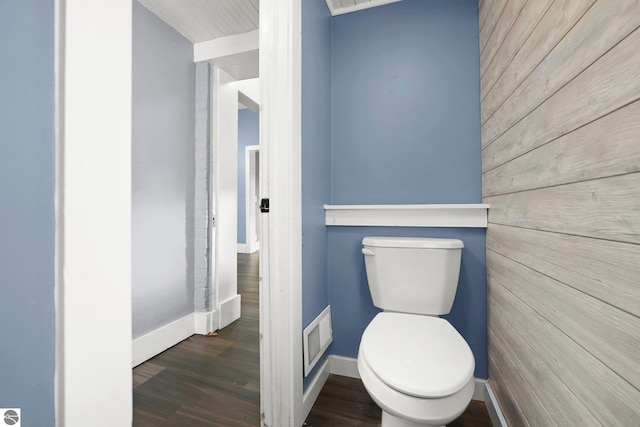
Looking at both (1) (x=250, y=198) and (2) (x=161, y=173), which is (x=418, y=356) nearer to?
(2) (x=161, y=173)

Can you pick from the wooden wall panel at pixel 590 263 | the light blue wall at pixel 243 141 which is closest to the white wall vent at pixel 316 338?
the wooden wall panel at pixel 590 263

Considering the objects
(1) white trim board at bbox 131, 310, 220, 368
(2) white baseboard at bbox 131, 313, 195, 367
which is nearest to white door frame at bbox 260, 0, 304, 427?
(1) white trim board at bbox 131, 310, 220, 368

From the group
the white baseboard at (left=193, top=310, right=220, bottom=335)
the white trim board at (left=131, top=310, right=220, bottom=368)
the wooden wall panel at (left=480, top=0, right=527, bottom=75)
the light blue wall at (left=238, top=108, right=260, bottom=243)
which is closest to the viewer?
the wooden wall panel at (left=480, top=0, right=527, bottom=75)

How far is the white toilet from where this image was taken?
77 centimetres

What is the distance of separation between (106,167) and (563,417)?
1.13 metres

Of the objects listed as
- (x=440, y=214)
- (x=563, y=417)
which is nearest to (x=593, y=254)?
(x=563, y=417)

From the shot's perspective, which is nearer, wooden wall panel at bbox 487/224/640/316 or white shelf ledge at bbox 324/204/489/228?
wooden wall panel at bbox 487/224/640/316

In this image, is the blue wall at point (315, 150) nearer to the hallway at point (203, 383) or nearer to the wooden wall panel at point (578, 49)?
the hallway at point (203, 383)

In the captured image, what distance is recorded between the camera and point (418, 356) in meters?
0.89

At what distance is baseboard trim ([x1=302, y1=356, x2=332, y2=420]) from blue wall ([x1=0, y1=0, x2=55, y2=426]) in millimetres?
1106

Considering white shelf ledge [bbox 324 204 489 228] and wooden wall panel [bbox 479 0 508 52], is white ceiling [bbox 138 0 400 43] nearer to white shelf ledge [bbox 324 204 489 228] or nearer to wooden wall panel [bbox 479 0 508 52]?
wooden wall panel [bbox 479 0 508 52]

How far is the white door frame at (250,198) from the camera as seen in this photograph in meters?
5.02

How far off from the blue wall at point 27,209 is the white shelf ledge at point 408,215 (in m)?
1.26

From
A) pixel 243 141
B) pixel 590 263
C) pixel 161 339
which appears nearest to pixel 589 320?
pixel 590 263
